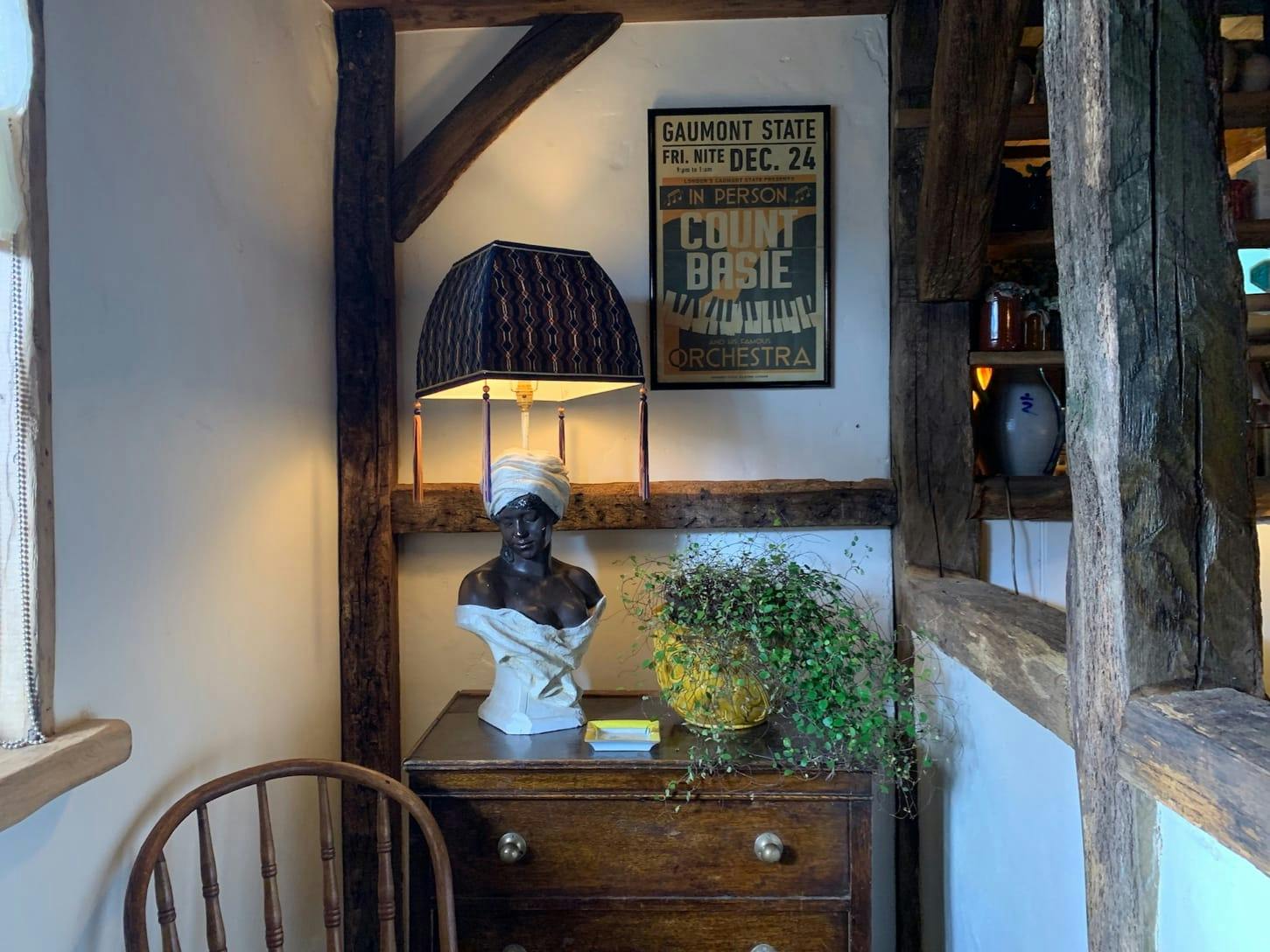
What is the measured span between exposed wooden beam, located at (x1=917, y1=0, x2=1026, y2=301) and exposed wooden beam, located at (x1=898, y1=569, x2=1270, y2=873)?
31.7 inches

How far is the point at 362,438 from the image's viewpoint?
2.05m

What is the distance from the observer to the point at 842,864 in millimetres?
1577

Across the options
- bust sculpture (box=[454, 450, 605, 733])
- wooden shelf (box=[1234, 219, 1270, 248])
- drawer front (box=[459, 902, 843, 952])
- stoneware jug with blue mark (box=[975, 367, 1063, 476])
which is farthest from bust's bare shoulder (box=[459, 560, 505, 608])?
wooden shelf (box=[1234, 219, 1270, 248])

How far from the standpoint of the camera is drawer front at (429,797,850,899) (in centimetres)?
158

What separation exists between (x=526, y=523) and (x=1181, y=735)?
1146 millimetres

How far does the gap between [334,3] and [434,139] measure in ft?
1.24

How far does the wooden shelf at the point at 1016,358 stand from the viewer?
1.93m

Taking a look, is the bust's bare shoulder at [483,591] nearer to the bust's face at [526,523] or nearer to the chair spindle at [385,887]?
the bust's face at [526,523]

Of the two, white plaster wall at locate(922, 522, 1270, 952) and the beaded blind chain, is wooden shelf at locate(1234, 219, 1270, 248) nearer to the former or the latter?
white plaster wall at locate(922, 522, 1270, 952)

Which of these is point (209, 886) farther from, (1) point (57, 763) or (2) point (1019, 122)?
(2) point (1019, 122)

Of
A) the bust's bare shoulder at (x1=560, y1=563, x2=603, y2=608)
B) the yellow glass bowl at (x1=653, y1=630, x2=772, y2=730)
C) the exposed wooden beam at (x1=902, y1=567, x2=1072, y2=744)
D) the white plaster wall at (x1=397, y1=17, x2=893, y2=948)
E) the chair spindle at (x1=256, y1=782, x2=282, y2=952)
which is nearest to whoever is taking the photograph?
the exposed wooden beam at (x1=902, y1=567, x2=1072, y2=744)

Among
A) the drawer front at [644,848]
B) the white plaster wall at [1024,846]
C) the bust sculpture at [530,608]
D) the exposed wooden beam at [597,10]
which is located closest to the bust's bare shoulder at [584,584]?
the bust sculpture at [530,608]

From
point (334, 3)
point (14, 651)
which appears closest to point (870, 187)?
point (334, 3)

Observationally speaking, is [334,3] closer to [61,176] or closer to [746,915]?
[61,176]
